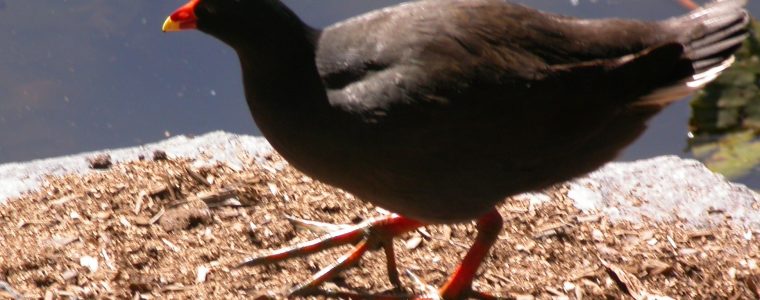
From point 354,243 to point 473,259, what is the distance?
0.48 metres

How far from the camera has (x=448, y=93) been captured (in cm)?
332

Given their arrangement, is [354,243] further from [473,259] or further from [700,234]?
[700,234]

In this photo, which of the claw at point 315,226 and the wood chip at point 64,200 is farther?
the wood chip at point 64,200

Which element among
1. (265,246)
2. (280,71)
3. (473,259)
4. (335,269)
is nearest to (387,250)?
(335,269)

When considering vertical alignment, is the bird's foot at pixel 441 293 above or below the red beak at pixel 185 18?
below

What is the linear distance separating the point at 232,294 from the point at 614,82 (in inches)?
55.3

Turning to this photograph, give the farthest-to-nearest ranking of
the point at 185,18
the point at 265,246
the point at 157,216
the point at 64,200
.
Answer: the point at 64,200, the point at 157,216, the point at 265,246, the point at 185,18

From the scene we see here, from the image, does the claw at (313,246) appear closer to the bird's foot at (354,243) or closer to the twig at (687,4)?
the bird's foot at (354,243)

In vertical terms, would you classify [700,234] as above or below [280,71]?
below

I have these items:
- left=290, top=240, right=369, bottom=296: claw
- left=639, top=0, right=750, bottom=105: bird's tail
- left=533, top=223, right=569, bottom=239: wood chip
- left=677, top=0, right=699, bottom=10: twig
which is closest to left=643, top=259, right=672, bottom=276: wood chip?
left=533, top=223, right=569, bottom=239: wood chip

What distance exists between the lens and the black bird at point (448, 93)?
335cm

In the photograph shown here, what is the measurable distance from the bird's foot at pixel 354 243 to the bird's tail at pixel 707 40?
0.96 metres

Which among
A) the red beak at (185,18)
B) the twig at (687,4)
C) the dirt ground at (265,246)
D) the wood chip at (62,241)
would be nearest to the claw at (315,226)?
the dirt ground at (265,246)

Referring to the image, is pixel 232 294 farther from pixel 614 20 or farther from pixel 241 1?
pixel 614 20
